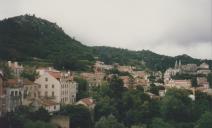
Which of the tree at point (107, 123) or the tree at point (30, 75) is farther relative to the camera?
the tree at point (30, 75)

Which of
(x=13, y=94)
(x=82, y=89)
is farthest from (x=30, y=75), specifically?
(x=13, y=94)

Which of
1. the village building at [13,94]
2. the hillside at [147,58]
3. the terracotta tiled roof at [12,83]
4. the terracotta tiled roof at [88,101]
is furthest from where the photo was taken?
the hillside at [147,58]

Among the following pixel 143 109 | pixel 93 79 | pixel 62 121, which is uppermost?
pixel 93 79

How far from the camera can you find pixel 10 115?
124ft

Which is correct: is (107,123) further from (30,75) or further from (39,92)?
(30,75)

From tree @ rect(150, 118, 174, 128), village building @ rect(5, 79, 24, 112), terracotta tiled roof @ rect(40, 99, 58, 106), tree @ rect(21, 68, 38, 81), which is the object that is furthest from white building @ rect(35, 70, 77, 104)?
tree @ rect(150, 118, 174, 128)

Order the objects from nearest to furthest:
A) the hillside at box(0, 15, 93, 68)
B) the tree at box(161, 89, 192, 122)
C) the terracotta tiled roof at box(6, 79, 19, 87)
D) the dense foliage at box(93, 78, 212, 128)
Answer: the terracotta tiled roof at box(6, 79, 19, 87), the dense foliage at box(93, 78, 212, 128), the tree at box(161, 89, 192, 122), the hillside at box(0, 15, 93, 68)

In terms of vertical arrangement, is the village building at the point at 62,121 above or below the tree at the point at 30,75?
below

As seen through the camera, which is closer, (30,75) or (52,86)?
(52,86)

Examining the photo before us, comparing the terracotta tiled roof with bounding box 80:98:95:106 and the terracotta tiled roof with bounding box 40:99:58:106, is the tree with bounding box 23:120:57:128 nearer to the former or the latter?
the terracotta tiled roof with bounding box 40:99:58:106

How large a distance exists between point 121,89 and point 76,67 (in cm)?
2050

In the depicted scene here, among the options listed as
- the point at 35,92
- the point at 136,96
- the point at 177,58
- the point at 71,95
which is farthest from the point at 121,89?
the point at 177,58

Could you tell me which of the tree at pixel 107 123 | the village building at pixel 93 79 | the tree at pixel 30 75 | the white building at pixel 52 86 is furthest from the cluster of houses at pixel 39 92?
the village building at pixel 93 79

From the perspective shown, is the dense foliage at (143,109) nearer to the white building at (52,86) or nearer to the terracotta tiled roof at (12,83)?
the white building at (52,86)
